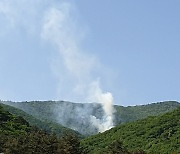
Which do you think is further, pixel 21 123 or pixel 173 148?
pixel 21 123

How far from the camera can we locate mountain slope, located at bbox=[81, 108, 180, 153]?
4656 inches

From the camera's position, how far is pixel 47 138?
5822 cm

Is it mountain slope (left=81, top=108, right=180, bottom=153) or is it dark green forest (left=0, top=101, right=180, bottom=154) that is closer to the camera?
dark green forest (left=0, top=101, right=180, bottom=154)

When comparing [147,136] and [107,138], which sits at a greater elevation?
[107,138]

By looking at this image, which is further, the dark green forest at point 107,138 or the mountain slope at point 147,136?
the mountain slope at point 147,136

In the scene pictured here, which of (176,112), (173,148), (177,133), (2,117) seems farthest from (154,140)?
(2,117)

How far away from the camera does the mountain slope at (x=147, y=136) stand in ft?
388

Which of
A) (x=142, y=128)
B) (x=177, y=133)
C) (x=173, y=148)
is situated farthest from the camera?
(x=142, y=128)

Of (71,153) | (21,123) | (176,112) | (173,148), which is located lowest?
(71,153)

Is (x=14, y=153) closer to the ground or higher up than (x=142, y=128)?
closer to the ground

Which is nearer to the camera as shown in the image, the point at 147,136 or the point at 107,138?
the point at 147,136

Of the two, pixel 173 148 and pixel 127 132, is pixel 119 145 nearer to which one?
pixel 173 148

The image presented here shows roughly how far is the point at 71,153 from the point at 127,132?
96864 mm

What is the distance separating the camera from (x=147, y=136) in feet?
440
